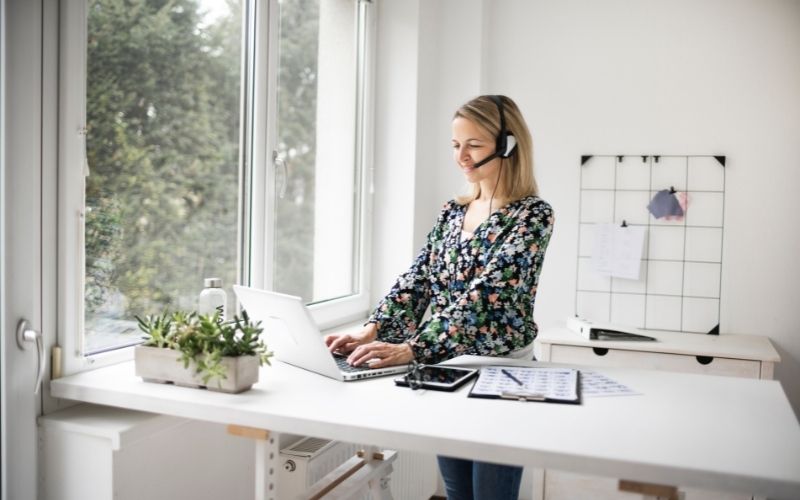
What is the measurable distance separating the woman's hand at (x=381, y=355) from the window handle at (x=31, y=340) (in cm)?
65

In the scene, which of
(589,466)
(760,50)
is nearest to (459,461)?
(589,466)

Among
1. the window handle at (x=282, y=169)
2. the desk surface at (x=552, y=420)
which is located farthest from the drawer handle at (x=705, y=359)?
the window handle at (x=282, y=169)

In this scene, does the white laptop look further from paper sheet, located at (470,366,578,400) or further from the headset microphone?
the headset microphone

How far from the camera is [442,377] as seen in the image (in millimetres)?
1603

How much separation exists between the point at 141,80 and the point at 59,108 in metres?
0.29

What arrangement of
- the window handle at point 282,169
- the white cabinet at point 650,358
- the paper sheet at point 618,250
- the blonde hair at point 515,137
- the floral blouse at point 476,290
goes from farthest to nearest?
the paper sheet at point 618,250 → the white cabinet at point 650,358 → the window handle at point 282,169 → the blonde hair at point 515,137 → the floral blouse at point 476,290

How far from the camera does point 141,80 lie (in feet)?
5.95

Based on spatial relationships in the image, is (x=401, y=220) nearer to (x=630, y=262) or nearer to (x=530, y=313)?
(x=630, y=262)

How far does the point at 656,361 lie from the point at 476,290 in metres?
1.12

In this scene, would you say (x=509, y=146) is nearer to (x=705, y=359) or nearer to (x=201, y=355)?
(x=201, y=355)

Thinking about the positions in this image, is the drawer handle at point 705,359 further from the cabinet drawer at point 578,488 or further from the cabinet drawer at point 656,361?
the cabinet drawer at point 578,488

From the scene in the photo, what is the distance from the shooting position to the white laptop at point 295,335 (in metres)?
1.57

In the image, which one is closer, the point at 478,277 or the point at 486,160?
the point at 478,277

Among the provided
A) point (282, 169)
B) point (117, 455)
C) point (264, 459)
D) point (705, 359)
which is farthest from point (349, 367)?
point (705, 359)
